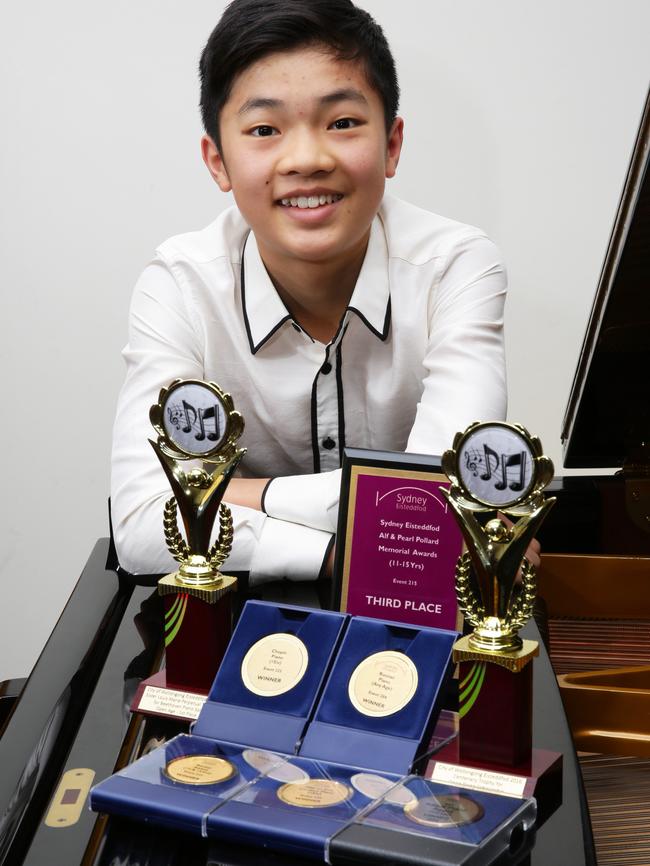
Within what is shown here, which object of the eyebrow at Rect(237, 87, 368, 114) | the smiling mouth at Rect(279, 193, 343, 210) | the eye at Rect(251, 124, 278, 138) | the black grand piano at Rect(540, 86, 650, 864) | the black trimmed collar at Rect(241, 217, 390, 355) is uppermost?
the eyebrow at Rect(237, 87, 368, 114)

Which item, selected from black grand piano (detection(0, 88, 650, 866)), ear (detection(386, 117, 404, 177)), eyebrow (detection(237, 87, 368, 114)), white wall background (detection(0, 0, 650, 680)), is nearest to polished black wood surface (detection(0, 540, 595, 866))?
black grand piano (detection(0, 88, 650, 866))

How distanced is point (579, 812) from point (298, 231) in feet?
3.63

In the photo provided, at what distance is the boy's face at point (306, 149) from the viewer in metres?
1.68

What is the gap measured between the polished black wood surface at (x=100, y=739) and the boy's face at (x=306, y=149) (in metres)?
0.69

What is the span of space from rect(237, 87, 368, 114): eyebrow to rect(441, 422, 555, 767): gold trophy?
0.89 m

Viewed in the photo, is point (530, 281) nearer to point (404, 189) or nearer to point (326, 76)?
point (404, 189)

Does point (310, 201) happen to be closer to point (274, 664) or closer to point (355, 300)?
point (355, 300)

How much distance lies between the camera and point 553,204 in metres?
2.90

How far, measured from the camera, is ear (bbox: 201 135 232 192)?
192 centimetres

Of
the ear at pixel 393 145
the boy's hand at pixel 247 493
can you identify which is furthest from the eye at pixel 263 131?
the boy's hand at pixel 247 493

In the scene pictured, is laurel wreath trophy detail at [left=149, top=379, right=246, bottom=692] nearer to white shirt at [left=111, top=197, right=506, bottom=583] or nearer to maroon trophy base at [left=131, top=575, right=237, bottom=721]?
maroon trophy base at [left=131, top=575, right=237, bottom=721]

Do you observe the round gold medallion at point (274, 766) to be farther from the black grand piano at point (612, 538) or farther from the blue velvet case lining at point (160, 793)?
the black grand piano at point (612, 538)

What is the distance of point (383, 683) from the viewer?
1.00 metres

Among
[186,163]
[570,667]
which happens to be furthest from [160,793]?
[186,163]
